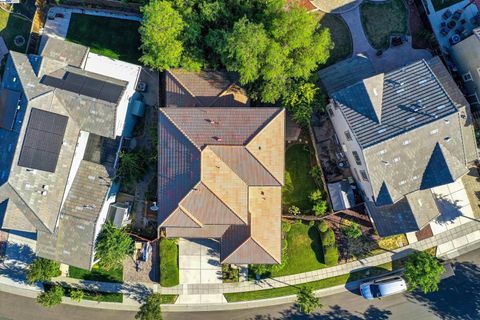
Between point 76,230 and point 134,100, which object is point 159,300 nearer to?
point 76,230

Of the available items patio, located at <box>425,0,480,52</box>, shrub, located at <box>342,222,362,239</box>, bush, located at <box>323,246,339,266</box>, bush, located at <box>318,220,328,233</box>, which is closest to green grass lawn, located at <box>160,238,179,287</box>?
bush, located at <box>318,220,328,233</box>

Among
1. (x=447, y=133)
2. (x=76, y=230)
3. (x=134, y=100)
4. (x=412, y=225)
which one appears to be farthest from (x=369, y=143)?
(x=76, y=230)

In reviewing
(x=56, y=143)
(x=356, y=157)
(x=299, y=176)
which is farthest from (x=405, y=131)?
(x=56, y=143)

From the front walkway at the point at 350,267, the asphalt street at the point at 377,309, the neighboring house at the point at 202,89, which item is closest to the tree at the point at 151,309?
the front walkway at the point at 350,267

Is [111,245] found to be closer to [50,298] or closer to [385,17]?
[50,298]

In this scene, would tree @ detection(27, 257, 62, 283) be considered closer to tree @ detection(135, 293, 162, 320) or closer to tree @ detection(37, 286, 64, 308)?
tree @ detection(37, 286, 64, 308)

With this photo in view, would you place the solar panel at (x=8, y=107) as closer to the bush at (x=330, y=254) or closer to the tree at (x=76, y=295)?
the tree at (x=76, y=295)
